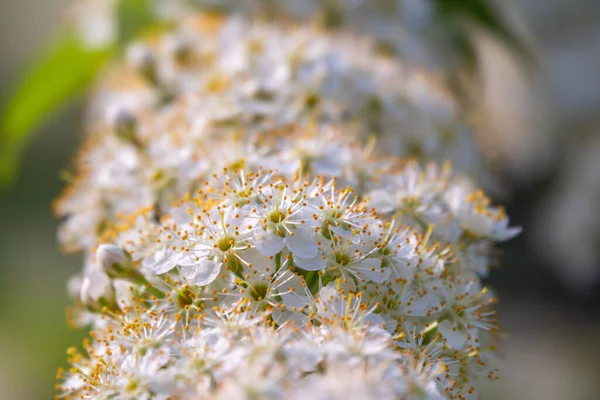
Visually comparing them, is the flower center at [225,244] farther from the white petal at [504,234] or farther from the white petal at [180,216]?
the white petal at [504,234]

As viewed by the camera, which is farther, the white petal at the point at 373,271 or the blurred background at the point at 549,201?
the blurred background at the point at 549,201

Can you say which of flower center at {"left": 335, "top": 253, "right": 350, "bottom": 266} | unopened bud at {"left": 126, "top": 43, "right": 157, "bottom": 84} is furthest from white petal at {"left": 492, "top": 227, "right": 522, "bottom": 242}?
unopened bud at {"left": 126, "top": 43, "right": 157, "bottom": 84}

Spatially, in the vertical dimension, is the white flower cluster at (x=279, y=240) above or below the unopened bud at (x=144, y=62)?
below

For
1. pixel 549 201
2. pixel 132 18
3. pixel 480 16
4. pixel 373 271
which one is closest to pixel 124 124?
pixel 132 18

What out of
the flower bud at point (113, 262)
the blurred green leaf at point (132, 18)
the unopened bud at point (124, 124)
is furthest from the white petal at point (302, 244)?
the blurred green leaf at point (132, 18)

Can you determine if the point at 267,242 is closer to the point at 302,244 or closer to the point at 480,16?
the point at 302,244

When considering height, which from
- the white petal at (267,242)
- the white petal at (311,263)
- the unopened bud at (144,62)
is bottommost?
the white petal at (311,263)

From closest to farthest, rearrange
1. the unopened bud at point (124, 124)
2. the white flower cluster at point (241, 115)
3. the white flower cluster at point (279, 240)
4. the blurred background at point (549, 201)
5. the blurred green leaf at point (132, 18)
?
the white flower cluster at point (279, 240) < the white flower cluster at point (241, 115) < the unopened bud at point (124, 124) < the blurred green leaf at point (132, 18) < the blurred background at point (549, 201)

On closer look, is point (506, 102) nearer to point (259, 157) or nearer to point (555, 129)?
point (555, 129)

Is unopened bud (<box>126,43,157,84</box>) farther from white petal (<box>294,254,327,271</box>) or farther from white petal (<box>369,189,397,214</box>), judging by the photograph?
white petal (<box>294,254,327,271</box>)

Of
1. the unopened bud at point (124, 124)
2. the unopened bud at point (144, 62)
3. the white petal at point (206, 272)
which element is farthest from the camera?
the unopened bud at point (144, 62)
